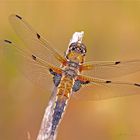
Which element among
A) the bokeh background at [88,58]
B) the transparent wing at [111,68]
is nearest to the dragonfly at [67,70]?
the transparent wing at [111,68]

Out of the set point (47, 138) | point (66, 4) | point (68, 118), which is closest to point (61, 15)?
point (66, 4)

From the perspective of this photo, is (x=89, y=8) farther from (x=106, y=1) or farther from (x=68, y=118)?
(x=68, y=118)

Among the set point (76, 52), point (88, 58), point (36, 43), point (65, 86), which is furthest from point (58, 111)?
point (88, 58)

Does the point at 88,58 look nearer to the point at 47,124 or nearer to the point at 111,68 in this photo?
the point at 111,68

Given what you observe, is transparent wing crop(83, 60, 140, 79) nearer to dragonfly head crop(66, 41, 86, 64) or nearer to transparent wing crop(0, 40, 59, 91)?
dragonfly head crop(66, 41, 86, 64)

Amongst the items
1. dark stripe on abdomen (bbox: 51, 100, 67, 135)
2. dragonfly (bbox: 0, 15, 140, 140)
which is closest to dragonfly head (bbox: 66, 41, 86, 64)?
dragonfly (bbox: 0, 15, 140, 140)

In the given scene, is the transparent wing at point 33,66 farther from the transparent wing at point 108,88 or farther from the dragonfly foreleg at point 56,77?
the transparent wing at point 108,88
